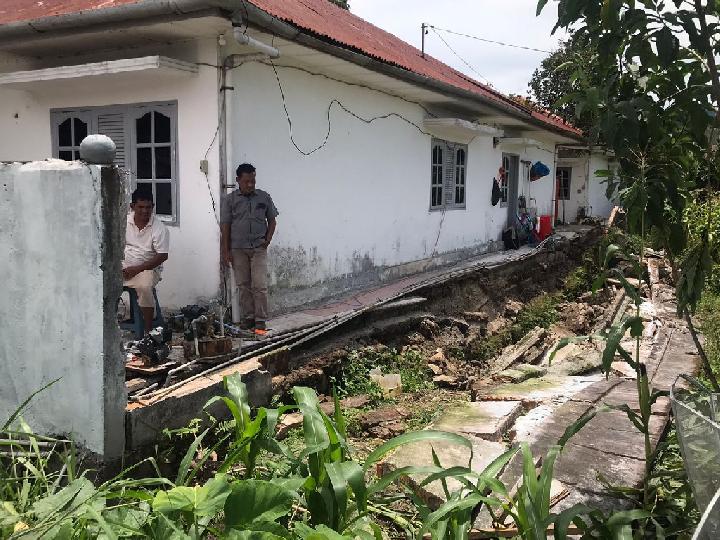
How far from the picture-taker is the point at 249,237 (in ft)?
19.6

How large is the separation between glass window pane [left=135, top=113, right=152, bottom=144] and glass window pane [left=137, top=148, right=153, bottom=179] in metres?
0.10

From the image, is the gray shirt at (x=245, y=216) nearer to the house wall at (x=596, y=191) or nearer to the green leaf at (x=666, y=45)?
the green leaf at (x=666, y=45)

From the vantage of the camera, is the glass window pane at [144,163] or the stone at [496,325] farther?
the stone at [496,325]

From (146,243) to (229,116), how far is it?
1423 mm

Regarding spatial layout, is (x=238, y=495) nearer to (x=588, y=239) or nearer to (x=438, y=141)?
(x=438, y=141)

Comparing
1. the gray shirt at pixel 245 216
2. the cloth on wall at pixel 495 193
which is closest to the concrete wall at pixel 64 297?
the gray shirt at pixel 245 216

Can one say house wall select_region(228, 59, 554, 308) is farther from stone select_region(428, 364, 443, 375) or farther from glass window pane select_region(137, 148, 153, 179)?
stone select_region(428, 364, 443, 375)

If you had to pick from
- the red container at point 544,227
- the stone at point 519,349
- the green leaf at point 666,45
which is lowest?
the stone at point 519,349

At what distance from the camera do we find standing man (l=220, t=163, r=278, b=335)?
595 cm

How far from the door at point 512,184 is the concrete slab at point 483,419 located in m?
10.9

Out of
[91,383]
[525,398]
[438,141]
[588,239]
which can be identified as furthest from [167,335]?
[588,239]

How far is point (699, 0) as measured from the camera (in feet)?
8.49

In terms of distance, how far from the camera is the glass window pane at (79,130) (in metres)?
6.88

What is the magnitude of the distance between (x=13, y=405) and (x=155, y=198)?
10.2 feet
